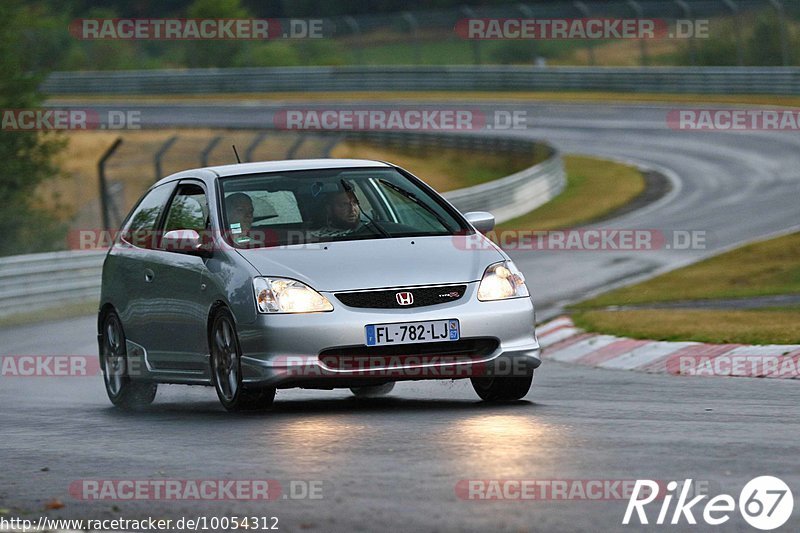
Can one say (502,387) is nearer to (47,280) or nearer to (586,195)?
(47,280)

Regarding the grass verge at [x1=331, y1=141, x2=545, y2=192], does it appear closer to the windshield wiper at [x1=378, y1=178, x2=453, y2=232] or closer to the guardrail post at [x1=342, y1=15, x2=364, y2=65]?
the guardrail post at [x1=342, y1=15, x2=364, y2=65]

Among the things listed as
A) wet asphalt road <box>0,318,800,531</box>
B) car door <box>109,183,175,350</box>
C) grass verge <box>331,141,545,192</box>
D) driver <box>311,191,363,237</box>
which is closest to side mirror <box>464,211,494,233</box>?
driver <box>311,191,363,237</box>

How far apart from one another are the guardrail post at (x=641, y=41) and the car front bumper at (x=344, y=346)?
1599 inches

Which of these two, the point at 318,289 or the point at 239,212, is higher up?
the point at 239,212

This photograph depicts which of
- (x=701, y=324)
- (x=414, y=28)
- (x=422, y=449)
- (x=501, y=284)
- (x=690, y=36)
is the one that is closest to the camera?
(x=422, y=449)

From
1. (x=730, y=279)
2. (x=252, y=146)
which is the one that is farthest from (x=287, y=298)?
(x=252, y=146)

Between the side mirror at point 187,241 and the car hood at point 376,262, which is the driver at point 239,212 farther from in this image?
A: the car hood at point 376,262

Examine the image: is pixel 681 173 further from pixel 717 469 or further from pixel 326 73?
pixel 717 469

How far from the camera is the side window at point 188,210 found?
9.76 m

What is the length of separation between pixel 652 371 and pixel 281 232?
3.62m

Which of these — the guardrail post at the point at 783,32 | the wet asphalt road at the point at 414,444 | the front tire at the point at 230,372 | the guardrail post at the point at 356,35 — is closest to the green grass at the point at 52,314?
the wet asphalt road at the point at 414,444

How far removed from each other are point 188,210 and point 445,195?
Result: 17674mm

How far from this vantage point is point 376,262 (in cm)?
874

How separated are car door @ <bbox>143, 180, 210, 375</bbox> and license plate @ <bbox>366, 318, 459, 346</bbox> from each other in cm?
122
